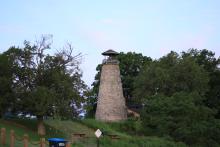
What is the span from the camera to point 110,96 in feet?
197

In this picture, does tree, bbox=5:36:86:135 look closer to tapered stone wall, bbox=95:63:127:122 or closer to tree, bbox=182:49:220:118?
tapered stone wall, bbox=95:63:127:122

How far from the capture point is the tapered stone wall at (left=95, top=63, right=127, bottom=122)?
59.8m

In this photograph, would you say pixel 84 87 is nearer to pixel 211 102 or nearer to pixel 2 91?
pixel 2 91

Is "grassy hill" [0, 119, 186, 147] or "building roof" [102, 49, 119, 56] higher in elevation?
"building roof" [102, 49, 119, 56]

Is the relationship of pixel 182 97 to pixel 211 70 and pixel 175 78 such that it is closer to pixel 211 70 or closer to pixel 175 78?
pixel 175 78

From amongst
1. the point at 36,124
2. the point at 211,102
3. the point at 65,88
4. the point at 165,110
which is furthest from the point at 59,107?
the point at 211,102

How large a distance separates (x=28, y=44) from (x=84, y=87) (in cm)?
613

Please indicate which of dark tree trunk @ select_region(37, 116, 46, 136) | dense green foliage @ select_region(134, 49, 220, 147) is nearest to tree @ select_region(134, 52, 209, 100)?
dense green foliage @ select_region(134, 49, 220, 147)

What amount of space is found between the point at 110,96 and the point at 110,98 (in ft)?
0.83

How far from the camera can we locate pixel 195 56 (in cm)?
7062

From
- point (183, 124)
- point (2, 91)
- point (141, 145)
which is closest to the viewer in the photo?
point (2, 91)

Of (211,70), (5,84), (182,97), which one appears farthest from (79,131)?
(211,70)

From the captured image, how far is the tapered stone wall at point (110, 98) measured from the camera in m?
59.8

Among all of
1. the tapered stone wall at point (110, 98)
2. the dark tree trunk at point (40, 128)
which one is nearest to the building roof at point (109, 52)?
the tapered stone wall at point (110, 98)
